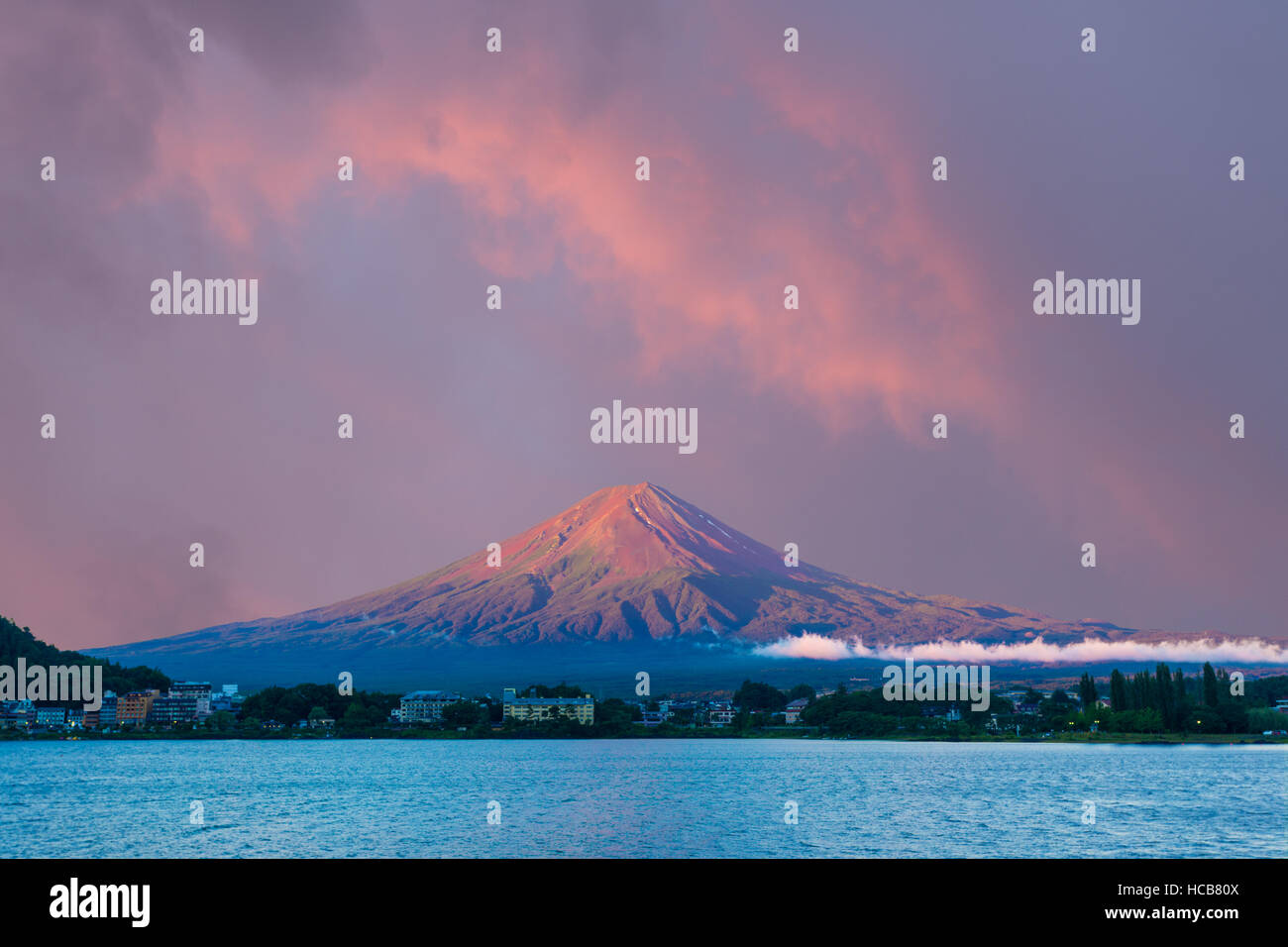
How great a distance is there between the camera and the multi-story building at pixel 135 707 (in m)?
188

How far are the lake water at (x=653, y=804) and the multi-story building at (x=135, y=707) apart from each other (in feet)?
168

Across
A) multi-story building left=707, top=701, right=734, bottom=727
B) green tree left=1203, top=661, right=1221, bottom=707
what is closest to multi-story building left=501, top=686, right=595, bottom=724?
multi-story building left=707, top=701, right=734, bottom=727

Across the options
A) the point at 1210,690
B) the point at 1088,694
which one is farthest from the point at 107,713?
the point at 1210,690

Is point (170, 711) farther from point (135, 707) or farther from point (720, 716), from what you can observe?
point (720, 716)

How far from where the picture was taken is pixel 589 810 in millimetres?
69750

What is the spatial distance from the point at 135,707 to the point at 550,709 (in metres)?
71.7

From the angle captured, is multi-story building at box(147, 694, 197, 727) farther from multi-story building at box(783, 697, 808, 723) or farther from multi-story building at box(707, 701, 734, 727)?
multi-story building at box(783, 697, 808, 723)

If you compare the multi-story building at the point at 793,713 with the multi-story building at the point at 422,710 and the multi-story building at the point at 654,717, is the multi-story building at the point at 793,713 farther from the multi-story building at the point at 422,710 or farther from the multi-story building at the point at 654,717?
the multi-story building at the point at 422,710

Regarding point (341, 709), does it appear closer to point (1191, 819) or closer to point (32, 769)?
point (32, 769)
